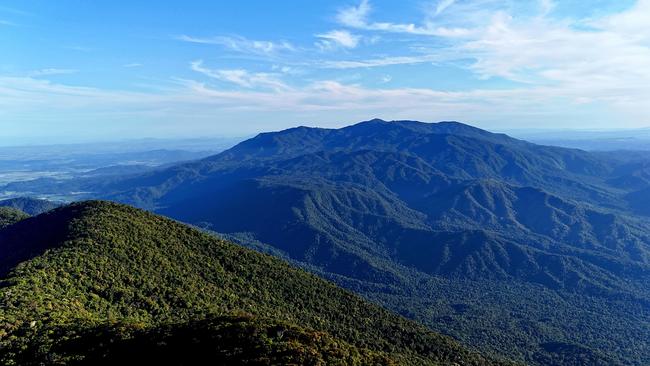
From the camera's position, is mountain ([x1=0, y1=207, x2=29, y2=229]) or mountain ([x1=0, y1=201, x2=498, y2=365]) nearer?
mountain ([x1=0, y1=201, x2=498, y2=365])

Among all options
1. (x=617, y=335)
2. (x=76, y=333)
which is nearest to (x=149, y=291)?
(x=76, y=333)

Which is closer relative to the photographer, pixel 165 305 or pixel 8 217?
pixel 165 305

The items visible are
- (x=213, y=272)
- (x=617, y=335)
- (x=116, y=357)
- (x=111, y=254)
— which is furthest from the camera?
(x=617, y=335)

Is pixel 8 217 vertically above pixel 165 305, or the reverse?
pixel 8 217

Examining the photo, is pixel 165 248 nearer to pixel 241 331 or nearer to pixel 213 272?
pixel 213 272

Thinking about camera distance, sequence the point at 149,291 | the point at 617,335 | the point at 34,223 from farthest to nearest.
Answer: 1. the point at 617,335
2. the point at 34,223
3. the point at 149,291

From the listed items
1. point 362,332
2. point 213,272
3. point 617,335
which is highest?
point 213,272

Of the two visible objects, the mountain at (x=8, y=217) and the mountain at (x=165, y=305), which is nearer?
the mountain at (x=165, y=305)

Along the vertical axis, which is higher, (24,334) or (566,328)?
(24,334)
